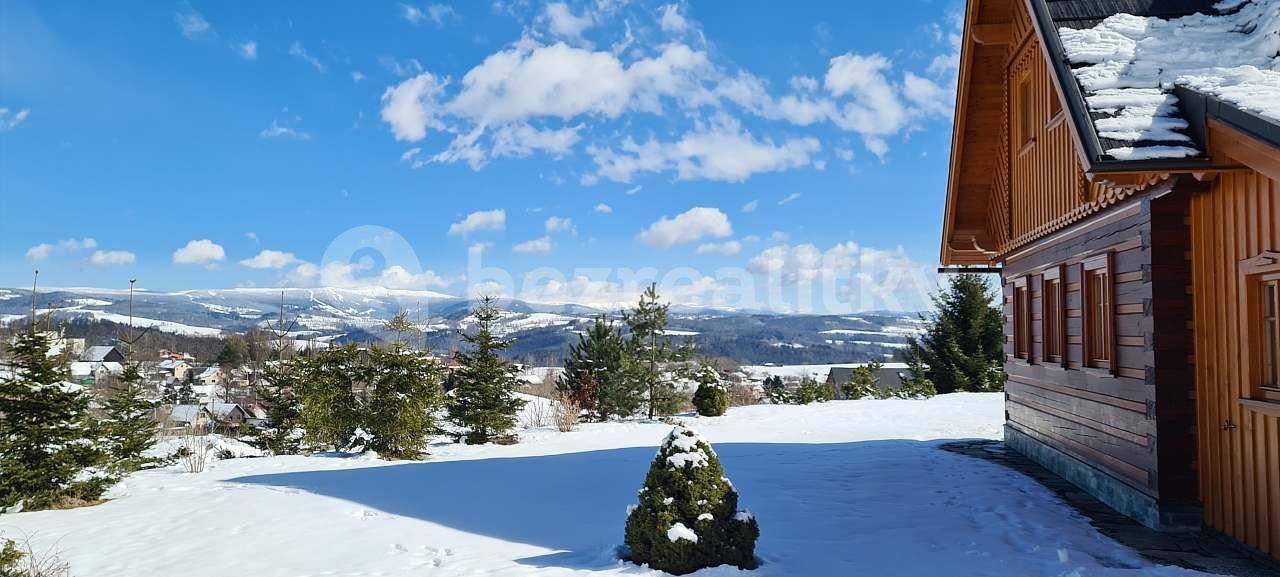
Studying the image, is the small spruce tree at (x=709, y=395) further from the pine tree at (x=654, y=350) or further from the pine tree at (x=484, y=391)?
the pine tree at (x=484, y=391)

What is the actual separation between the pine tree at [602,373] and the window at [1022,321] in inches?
405

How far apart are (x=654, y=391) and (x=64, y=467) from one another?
12869mm

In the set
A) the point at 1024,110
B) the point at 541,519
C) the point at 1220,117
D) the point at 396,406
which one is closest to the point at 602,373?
the point at 396,406

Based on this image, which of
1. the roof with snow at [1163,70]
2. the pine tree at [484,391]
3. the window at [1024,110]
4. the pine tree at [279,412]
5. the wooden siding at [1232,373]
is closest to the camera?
the wooden siding at [1232,373]

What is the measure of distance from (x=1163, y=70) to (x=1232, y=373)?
2.50 metres

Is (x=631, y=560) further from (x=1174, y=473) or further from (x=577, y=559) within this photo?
(x=1174, y=473)

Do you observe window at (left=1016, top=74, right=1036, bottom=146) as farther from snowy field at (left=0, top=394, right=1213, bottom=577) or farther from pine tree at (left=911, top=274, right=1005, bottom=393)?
pine tree at (left=911, top=274, right=1005, bottom=393)

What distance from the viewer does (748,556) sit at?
521cm

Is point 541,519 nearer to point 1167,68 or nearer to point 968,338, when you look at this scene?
point 1167,68

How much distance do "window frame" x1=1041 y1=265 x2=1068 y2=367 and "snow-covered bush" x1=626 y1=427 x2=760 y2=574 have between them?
16.2 ft

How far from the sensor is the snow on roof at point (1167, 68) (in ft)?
16.6

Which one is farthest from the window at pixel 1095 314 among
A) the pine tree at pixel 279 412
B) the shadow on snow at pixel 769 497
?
the pine tree at pixel 279 412

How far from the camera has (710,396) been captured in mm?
18797

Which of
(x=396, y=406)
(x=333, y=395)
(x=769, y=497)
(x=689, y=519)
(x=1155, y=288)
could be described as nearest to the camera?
(x=689, y=519)
